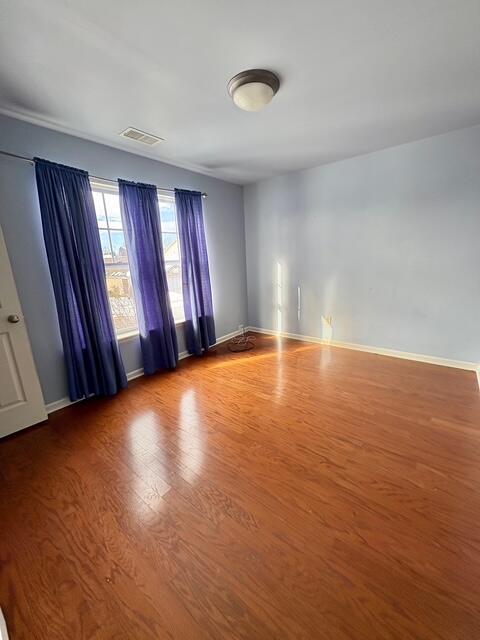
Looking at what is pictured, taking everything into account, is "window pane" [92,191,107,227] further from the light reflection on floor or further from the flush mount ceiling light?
the light reflection on floor

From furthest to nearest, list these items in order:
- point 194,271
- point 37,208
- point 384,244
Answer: point 194,271, point 384,244, point 37,208

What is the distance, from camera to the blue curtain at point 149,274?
2717 mm

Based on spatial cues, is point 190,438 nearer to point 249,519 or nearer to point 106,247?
point 249,519

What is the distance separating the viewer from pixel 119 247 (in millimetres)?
2812

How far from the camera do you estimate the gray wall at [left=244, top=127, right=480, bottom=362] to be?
2670 millimetres

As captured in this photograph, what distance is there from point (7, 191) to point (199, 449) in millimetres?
2434

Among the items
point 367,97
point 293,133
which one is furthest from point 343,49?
point 293,133

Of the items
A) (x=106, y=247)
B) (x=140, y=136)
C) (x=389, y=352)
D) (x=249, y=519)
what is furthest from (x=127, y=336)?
(x=389, y=352)

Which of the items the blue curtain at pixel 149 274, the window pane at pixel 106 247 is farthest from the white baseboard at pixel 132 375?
the window pane at pixel 106 247

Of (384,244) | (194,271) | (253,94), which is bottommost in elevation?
(194,271)

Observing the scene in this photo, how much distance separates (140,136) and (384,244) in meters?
2.83

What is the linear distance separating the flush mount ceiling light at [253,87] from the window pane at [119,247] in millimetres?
1714

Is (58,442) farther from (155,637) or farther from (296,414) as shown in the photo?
(296,414)

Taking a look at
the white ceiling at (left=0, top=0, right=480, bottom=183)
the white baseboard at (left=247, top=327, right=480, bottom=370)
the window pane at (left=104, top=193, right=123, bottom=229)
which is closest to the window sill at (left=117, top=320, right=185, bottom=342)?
the window pane at (left=104, top=193, right=123, bottom=229)
